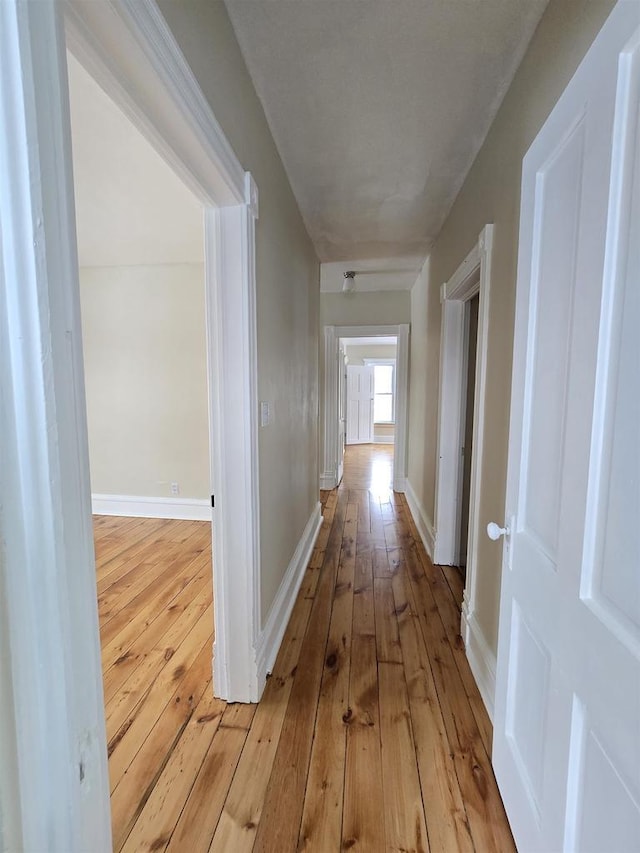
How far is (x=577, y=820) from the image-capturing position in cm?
77

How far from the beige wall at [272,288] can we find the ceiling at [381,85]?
114 mm

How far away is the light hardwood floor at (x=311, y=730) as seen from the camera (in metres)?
1.14

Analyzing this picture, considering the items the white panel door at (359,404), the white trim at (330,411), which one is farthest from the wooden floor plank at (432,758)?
the white panel door at (359,404)

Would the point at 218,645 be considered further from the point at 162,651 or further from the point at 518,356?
the point at 518,356

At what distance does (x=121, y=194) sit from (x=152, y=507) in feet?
9.22

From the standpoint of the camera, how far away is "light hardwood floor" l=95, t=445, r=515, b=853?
3.75ft

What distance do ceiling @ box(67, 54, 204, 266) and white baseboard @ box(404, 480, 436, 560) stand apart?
2775 mm

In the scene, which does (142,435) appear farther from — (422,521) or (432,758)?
(432,758)

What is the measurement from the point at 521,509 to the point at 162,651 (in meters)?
1.85

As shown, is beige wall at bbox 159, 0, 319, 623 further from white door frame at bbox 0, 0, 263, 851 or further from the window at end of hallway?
the window at end of hallway

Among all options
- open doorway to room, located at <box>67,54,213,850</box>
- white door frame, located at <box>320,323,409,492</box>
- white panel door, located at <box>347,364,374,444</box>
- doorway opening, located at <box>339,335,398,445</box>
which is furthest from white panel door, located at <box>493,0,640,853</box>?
white panel door, located at <box>347,364,374,444</box>

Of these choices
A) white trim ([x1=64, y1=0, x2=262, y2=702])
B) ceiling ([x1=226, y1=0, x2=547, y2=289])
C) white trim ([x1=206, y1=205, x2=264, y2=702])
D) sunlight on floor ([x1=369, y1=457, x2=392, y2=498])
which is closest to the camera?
white trim ([x1=64, y1=0, x2=262, y2=702])

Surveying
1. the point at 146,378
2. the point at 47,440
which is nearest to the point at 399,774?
the point at 47,440

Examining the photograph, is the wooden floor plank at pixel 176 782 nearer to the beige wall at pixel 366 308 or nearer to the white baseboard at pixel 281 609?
the white baseboard at pixel 281 609
